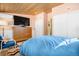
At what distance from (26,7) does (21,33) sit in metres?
0.31

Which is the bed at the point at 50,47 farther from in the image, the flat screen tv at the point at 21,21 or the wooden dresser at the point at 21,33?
the flat screen tv at the point at 21,21

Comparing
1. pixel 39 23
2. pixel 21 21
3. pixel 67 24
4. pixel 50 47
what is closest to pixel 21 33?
pixel 21 21

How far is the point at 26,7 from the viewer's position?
124 cm

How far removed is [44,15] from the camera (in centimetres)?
135

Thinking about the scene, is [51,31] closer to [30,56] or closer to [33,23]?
[33,23]

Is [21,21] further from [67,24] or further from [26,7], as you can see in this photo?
[67,24]

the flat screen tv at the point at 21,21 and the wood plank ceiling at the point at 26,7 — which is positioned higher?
the wood plank ceiling at the point at 26,7

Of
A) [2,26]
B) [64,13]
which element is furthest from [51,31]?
[2,26]

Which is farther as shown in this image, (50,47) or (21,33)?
(21,33)

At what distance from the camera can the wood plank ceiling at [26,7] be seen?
1166 mm

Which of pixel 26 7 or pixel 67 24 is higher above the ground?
pixel 26 7

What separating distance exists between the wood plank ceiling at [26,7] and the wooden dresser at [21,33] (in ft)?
0.60

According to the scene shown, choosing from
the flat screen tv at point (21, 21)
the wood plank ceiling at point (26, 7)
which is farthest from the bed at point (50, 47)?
the wood plank ceiling at point (26, 7)

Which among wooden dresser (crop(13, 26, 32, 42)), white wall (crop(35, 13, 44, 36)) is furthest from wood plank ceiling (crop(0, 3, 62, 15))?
wooden dresser (crop(13, 26, 32, 42))
